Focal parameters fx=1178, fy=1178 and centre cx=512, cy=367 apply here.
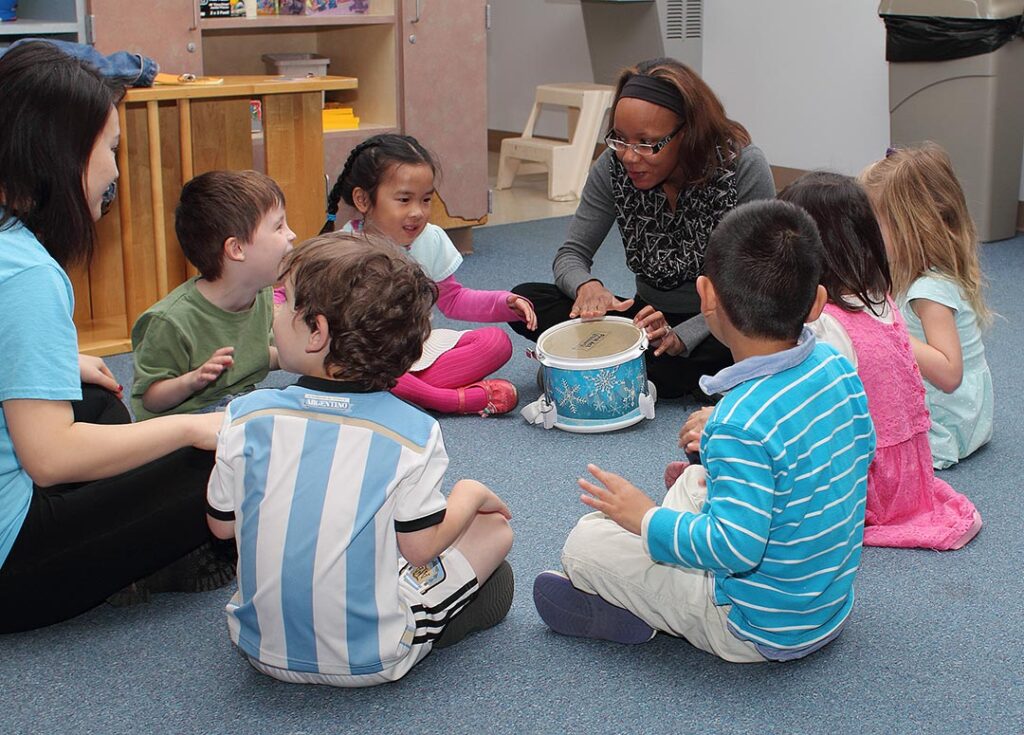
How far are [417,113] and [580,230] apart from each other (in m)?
1.52

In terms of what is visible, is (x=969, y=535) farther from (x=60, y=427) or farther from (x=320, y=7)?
(x=320, y=7)

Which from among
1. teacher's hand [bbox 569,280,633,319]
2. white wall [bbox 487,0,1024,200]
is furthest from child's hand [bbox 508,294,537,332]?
white wall [bbox 487,0,1024,200]

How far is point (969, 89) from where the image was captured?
416 centimetres

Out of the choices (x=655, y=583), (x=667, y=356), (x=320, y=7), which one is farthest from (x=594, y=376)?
(x=320, y=7)

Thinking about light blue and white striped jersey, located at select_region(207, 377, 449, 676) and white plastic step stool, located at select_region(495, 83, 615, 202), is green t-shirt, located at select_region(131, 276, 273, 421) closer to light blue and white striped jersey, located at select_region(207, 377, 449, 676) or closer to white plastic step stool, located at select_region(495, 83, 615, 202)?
light blue and white striped jersey, located at select_region(207, 377, 449, 676)

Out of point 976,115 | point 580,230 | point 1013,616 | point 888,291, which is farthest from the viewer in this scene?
point 976,115

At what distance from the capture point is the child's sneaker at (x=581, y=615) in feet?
5.53

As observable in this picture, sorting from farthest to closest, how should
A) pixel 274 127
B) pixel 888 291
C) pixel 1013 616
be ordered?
pixel 274 127 < pixel 888 291 < pixel 1013 616

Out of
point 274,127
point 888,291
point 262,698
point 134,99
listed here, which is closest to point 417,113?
point 274,127

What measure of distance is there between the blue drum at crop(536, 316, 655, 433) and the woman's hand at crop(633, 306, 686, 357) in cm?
2

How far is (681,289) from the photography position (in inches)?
108

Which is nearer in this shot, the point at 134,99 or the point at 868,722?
the point at 868,722

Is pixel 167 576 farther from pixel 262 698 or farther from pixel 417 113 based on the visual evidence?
pixel 417 113

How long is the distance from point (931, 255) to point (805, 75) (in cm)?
308
